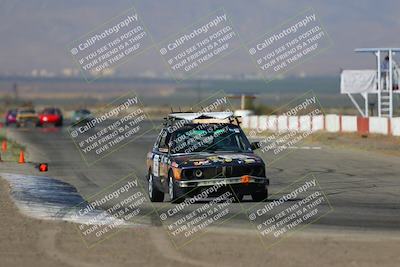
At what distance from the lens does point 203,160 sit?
58.5 feet

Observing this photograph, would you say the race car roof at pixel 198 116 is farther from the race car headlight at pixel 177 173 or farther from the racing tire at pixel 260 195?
the racing tire at pixel 260 195

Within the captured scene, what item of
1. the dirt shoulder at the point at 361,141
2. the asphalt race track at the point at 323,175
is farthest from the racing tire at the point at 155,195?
the dirt shoulder at the point at 361,141

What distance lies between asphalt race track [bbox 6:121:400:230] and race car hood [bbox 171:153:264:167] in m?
0.76

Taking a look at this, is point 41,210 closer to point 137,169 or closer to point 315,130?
point 137,169

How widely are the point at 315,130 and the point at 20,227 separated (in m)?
38.9

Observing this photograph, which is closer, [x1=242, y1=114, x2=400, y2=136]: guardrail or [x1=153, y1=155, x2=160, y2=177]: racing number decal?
[x1=153, y1=155, x2=160, y2=177]: racing number decal

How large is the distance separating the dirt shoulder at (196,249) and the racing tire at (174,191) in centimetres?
380

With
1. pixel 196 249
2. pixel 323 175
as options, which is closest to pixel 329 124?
pixel 323 175

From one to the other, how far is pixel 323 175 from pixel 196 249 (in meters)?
14.1

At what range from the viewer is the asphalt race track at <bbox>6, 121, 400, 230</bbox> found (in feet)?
51.3

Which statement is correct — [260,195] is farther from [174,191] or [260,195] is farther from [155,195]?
[155,195]

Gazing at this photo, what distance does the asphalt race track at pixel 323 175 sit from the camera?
615 inches

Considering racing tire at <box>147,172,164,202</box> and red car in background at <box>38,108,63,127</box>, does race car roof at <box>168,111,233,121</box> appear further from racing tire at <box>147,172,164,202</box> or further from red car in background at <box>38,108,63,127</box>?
red car in background at <box>38,108,63,127</box>

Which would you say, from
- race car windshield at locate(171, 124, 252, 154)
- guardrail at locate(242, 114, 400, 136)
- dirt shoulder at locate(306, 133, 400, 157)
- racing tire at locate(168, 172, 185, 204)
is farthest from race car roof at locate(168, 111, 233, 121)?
guardrail at locate(242, 114, 400, 136)
